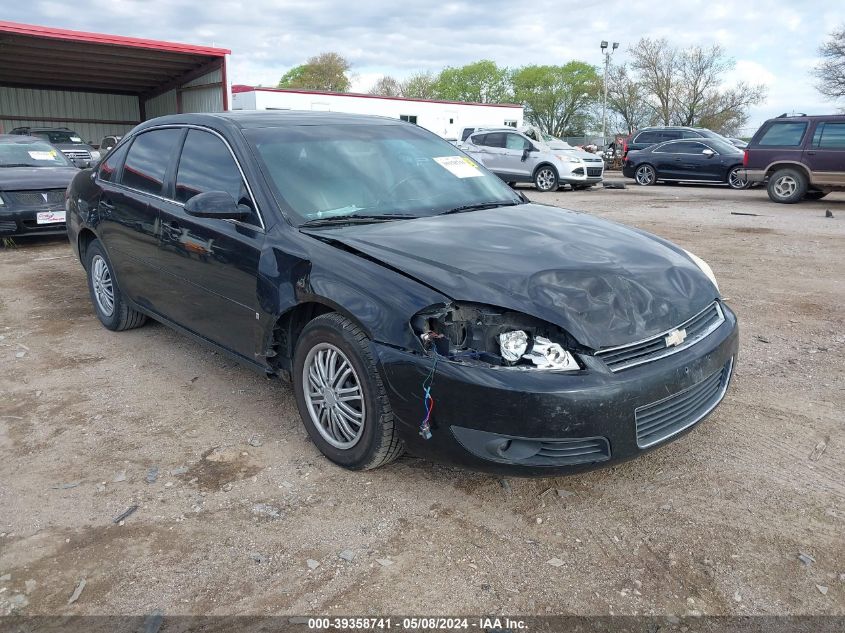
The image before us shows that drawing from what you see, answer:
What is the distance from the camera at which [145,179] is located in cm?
464

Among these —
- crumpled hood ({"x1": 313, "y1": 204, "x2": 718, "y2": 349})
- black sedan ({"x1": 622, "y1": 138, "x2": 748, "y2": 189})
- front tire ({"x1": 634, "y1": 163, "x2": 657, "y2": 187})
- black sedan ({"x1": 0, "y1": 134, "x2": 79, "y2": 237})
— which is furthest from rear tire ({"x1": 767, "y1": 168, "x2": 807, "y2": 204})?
black sedan ({"x1": 0, "y1": 134, "x2": 79, "y2": 237})

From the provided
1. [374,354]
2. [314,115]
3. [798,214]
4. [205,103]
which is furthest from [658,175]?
[374,354]

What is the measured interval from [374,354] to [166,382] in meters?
2.14

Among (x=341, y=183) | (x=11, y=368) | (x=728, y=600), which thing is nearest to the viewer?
(x=728, y=600)

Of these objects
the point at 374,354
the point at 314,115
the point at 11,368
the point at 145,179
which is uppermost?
the point at 314,115

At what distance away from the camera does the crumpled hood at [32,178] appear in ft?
29.7

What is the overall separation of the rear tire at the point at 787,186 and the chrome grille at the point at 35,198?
45.3 ft

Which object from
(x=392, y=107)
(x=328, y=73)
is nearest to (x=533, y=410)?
(x=392, y=107)

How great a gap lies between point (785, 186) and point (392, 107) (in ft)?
83.1

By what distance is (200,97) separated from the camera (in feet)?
78.0

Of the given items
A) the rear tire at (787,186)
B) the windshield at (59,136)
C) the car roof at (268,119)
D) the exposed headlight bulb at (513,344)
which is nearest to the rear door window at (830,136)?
the rear tire at (787,186)

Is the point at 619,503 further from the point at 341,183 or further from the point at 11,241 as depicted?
the point at 11,241

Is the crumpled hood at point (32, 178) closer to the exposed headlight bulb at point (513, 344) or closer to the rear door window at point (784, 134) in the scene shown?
the exposed headlight bulb at point (513, 344)

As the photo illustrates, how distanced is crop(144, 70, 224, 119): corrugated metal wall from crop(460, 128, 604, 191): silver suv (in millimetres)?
8084
